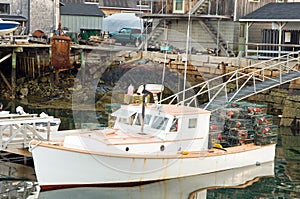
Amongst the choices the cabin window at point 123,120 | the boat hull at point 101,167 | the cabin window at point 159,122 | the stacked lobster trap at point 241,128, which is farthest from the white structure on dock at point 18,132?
the stacked lobster trap at point 241,128

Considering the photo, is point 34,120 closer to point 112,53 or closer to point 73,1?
point 112,53

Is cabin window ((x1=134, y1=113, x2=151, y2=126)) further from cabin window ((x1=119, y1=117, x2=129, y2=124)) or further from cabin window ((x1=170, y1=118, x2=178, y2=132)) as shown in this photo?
cabin window ((x1=170, y1=118, x2=178, y2=132))

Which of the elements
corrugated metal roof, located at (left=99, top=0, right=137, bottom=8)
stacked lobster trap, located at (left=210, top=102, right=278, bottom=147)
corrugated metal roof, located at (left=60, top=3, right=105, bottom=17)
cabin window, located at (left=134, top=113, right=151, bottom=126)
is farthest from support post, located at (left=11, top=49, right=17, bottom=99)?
corrugated metal roof, located at (left=99, top=0, right=137, bottom=8)

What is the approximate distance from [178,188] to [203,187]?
790 mm

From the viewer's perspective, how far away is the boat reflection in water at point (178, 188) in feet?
61.9

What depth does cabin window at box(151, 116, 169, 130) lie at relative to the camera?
20.0 metres

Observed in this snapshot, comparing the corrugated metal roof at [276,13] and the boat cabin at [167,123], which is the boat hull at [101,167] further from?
the corrugated metal roof at [276,13]

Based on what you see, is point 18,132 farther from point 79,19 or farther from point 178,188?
point 79,19

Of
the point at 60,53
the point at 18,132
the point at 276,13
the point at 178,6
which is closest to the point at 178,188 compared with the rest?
the point at 18,132

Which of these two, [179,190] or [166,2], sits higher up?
[166,2]

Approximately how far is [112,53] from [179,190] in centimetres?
1887

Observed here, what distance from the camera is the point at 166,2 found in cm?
3716

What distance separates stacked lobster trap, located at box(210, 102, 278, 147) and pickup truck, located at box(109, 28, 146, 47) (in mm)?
18784

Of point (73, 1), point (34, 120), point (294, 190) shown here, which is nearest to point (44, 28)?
point (73, 1)
